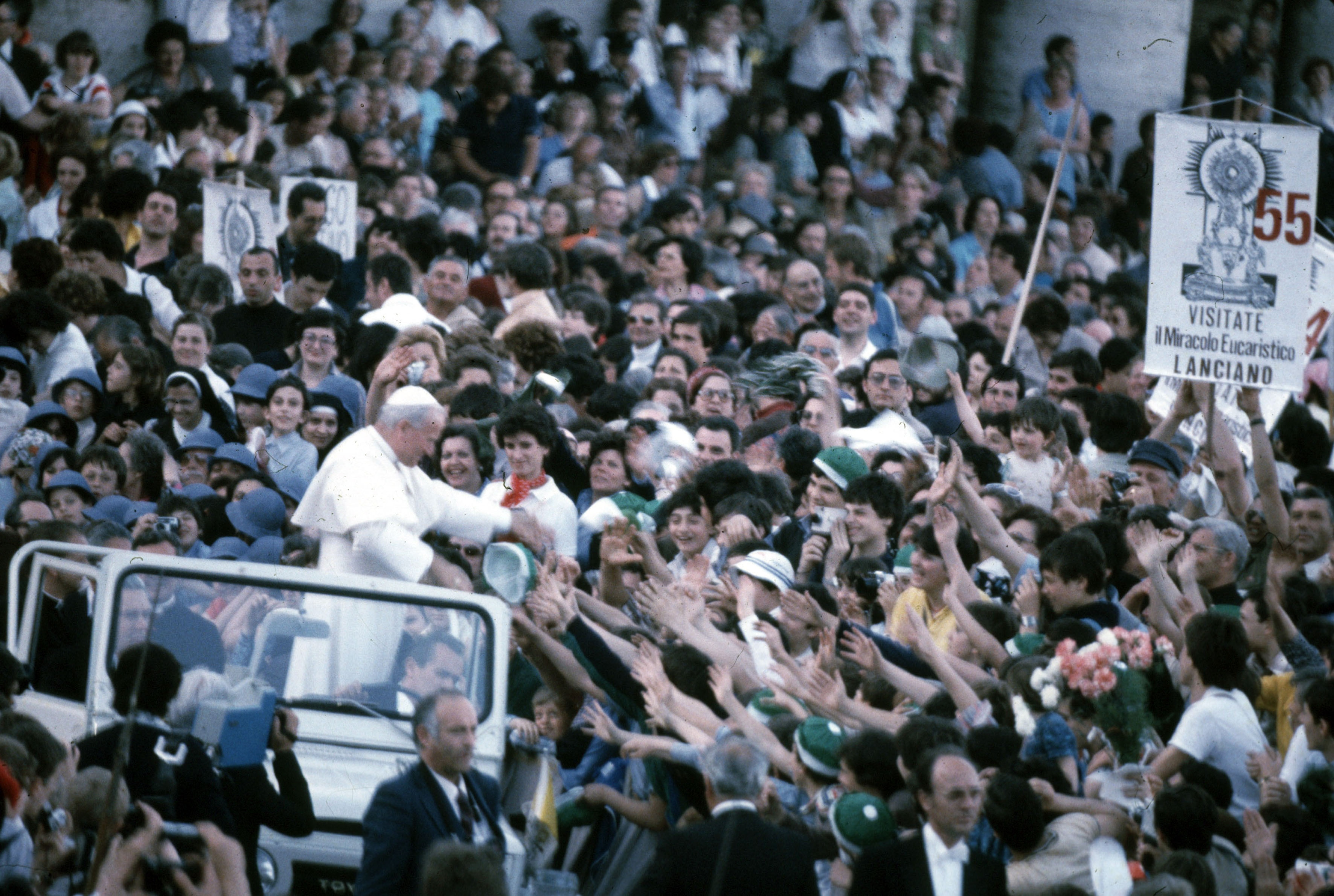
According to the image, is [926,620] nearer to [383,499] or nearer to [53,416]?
[383,499]

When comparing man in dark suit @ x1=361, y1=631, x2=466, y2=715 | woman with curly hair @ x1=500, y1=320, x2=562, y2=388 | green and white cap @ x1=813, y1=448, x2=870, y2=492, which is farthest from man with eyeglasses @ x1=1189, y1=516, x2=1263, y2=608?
woman with curly hair @ x1=500, y1=320, x2=562, y2=388

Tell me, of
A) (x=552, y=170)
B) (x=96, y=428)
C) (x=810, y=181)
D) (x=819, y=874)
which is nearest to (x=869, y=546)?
(x=819, y=874)

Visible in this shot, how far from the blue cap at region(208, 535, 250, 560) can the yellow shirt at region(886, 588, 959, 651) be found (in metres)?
2.80

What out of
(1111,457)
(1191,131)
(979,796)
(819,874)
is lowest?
(819,874)

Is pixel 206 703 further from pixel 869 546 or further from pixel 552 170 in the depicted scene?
pixel 552 170

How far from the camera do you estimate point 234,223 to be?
39.7 feet

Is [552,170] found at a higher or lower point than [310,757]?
higher

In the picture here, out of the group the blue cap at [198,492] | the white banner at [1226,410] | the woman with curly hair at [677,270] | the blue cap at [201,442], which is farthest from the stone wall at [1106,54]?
the blue cap at [198,492]

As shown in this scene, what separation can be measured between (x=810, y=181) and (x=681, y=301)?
5.90 m

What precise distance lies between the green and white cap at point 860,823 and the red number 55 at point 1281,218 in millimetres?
4584

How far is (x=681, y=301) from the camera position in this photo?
1256 cm

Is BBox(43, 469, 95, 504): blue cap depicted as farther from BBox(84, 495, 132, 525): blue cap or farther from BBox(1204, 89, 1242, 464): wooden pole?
BBox(1204, 89, 1242, 464): wooden pole

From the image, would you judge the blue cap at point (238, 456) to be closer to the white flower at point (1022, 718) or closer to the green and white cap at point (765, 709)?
the green and white cap at point (765, 709)

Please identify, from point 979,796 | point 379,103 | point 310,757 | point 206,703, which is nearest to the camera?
point 979,796
